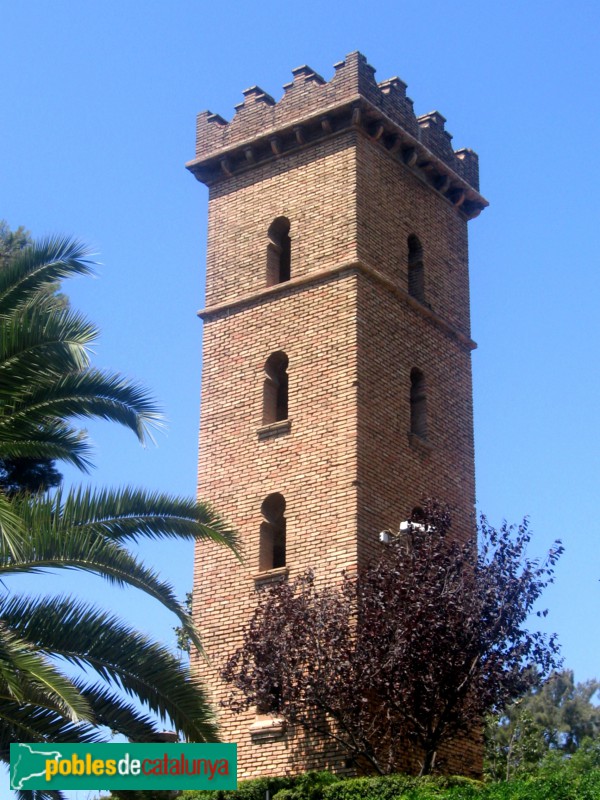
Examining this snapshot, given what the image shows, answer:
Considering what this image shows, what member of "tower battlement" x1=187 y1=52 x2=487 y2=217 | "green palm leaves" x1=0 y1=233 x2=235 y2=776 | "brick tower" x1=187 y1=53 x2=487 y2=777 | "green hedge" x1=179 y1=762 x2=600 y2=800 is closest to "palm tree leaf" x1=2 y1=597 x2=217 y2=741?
"green palm leaves" x1=0 y1=233 x2=235 y2=776

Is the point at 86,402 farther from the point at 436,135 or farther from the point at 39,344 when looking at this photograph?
the point at 436,135

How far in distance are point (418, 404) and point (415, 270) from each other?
279 centimetres

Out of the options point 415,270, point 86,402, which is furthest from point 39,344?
point 415,270

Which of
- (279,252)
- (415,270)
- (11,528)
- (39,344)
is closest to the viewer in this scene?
(11,528)

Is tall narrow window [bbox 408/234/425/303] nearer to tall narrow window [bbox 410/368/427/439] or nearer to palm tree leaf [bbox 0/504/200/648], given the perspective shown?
tall narrow window [bbox 410/368/427/439]

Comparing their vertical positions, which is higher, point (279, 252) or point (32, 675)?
point (279, 252)

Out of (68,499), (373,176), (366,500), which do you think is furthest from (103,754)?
(373,176)

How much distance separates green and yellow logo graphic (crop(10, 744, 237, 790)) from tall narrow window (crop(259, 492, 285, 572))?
10.2 meters

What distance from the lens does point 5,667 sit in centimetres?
1286

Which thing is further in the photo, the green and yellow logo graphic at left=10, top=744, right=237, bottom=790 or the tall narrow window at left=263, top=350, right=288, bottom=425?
the tall narrow window at left=263, top=350, right=288, bottom=425

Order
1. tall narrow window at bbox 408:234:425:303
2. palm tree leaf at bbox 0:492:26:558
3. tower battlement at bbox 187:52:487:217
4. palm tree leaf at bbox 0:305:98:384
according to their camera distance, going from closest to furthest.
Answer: palm tree leaf at bbox 0:492:26:558 < palm tree leaf at bbox 0:305:98:384 < tower battlement at bbox 187:52:487:217 < tall narrow window at bbox 408:234:425:303

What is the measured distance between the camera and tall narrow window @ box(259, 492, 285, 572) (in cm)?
2361

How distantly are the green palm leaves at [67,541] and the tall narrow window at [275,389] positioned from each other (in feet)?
30.8

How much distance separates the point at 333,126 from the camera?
26.0 m
